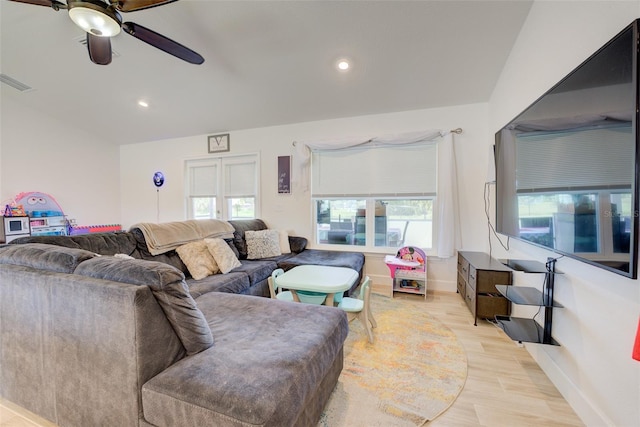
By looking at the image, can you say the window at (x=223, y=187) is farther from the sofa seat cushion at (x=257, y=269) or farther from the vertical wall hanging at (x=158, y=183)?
the sofa seat cushion at (x=257, y=269)

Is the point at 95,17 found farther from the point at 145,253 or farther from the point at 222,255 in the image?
the point at 222,255

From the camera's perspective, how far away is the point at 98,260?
1244mm

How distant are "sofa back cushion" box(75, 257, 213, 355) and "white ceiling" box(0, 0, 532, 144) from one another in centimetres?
232

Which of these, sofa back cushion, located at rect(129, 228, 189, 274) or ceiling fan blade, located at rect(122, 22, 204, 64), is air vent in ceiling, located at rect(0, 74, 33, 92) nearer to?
sofa back cushion, located at rect(129, 228, 189, 274)

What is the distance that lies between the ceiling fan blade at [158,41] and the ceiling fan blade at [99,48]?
0.41 metres

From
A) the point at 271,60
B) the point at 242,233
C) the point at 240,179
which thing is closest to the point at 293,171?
the point at 240,179

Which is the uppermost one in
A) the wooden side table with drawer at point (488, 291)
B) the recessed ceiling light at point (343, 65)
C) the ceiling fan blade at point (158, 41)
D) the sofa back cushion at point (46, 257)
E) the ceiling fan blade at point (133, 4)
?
the recessed ceiling light at point (343, 65)

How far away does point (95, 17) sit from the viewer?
61.6 inches

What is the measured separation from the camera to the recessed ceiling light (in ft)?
8.88

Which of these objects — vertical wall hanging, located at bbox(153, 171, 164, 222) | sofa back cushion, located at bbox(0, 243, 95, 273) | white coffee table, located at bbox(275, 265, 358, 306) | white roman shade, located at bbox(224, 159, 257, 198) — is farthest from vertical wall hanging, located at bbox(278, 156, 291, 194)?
sofa back cushion, located at bbox(0, 243, 95, 273)

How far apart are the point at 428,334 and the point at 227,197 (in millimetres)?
3922

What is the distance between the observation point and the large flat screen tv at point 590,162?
1022 millimetres

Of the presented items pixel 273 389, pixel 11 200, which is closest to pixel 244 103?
pixel 273 389

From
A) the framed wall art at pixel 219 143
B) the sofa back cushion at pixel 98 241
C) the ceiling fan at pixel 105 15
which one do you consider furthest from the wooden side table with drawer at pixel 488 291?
the framed wall art at pixel 219 143
